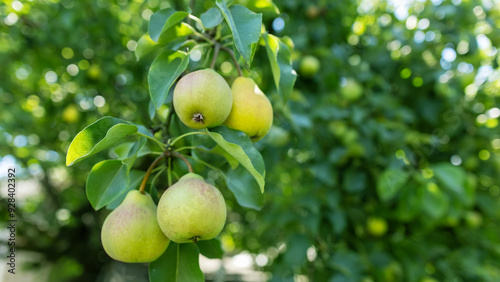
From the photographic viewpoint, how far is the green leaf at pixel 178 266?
0.78 meters

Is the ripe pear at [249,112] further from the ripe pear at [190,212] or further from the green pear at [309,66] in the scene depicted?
the green pear at [309,66]

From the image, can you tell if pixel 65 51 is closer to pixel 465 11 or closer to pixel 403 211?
pixel 403 211

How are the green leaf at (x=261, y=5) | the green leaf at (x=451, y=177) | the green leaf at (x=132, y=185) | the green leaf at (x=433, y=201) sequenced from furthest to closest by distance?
the green leaf at (x=433, y=201), the green leaf at (x=451, y=177), the green leaf at (x=261, y=5), the green leaf at (x=132, y=185)

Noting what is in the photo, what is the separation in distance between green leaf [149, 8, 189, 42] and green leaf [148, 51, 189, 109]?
48 millimetres

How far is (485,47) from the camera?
8.08ft

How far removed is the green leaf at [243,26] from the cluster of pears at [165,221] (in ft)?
0.87

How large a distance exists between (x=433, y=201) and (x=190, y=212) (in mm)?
1682

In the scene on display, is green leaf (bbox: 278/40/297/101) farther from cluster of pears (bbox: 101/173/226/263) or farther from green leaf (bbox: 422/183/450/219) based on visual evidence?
green leaf (bbox: 422/183/450/219)

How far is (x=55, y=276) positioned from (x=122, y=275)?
1.24 metres

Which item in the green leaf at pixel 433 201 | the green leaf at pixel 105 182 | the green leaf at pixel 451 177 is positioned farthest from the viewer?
the green leaf at pixel 433 201

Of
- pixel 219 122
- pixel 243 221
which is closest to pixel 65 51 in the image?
pixel 243 221

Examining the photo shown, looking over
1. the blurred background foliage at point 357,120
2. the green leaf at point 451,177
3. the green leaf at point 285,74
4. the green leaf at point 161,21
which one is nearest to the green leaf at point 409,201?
the blurred background foliage at point 357,120

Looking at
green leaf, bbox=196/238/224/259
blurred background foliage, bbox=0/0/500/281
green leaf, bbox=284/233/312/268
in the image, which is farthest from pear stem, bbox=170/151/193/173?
green leaf, bbox=284/233/312/268

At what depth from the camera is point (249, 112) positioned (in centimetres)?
80
